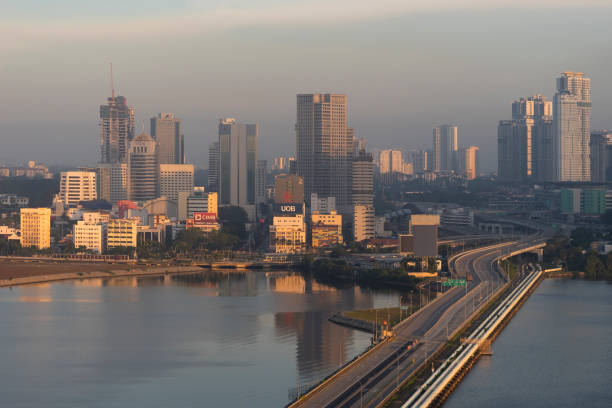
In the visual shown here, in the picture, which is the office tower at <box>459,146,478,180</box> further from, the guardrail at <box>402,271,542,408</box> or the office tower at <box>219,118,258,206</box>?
the guardrail at <box>402,271,542,408</box>

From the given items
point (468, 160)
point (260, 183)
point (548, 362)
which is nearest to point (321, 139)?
point (260, 183)

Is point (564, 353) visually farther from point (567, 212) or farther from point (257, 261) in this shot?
point (567, 212)

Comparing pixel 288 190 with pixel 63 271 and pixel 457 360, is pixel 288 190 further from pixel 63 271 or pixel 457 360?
pixel 457 360

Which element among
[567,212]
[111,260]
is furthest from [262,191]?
[111,260]

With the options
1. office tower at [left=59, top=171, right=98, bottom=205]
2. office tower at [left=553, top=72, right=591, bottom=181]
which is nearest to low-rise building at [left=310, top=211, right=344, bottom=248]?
office tower at [left=59, top=171, right=98, bottom=205]

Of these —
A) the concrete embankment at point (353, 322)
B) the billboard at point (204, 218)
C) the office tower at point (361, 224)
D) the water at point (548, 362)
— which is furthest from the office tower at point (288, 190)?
the concrete embankment at point (353, 322)
